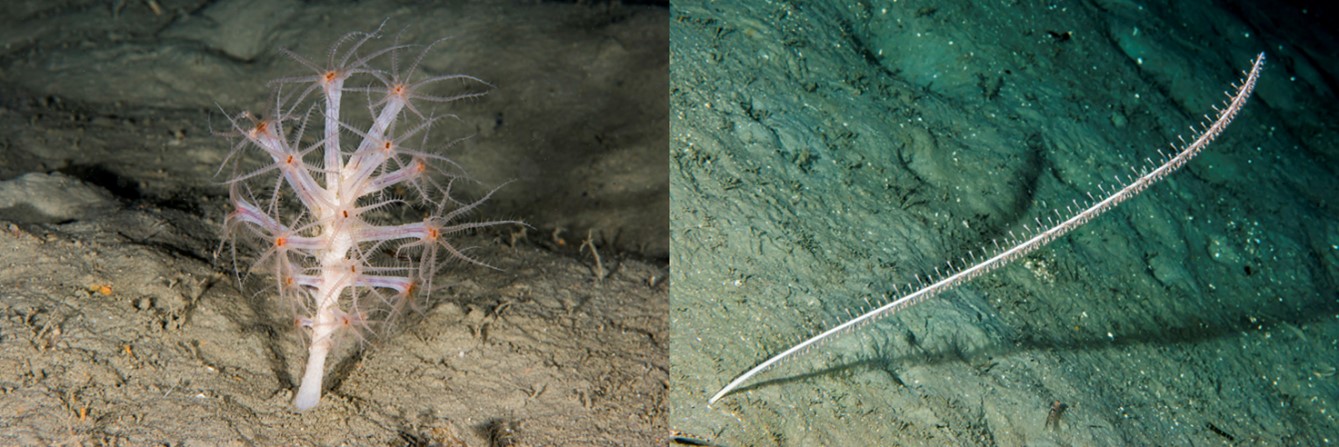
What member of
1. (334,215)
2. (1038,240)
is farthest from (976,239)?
(334,215)

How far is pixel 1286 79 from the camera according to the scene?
480cm

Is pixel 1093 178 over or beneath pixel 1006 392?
over

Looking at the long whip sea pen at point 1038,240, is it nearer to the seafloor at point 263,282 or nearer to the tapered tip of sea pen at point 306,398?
the seafloor at point 263,282

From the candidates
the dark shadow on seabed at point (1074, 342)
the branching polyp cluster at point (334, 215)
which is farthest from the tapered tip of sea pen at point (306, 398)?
the dark shadow on seabed at point (1074, 342)

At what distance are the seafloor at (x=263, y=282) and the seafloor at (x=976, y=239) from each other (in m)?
0.53

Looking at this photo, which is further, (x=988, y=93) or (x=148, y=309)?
(x=988, y=93)

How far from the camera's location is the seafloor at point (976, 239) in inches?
95.3

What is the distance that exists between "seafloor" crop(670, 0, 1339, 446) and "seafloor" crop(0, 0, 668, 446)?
1.74 ft

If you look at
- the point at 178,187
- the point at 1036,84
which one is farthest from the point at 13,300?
the point at 1036,84

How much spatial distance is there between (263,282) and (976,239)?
2660 millimetres

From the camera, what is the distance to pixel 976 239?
9.29ft

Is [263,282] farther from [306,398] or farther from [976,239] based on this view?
[976,239]

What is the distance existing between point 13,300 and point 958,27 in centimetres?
381

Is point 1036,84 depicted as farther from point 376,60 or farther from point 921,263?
point 376,60
